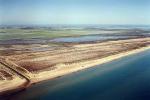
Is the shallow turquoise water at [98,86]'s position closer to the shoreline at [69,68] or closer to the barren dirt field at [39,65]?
the shoreline at [69,68]

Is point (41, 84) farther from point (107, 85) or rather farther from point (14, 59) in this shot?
point (14, 59)

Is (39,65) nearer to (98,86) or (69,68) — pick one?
(69,68)

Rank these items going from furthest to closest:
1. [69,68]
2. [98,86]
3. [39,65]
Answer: [39,65], [69,68], [98,86]

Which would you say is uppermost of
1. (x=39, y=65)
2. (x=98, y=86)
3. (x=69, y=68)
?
(x=39, y=65)

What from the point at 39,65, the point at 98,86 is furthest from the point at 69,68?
the point at 98,86

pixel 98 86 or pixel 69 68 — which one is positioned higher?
pixel 69 68

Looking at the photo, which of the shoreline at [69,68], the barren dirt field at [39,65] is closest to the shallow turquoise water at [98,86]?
the shoreline at [69,68]

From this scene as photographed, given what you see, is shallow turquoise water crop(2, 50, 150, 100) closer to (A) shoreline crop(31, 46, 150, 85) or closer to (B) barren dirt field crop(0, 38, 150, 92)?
(A) shoreline crop(31, 46, 150, 85)

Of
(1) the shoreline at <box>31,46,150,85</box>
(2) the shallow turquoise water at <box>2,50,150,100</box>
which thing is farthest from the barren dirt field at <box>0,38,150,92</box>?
(2) the shallow turquoise water at <box>2,50,150,100</box>

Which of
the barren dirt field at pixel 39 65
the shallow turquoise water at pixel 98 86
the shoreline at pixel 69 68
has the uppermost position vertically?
the barren dirt field at pixel 39 65
